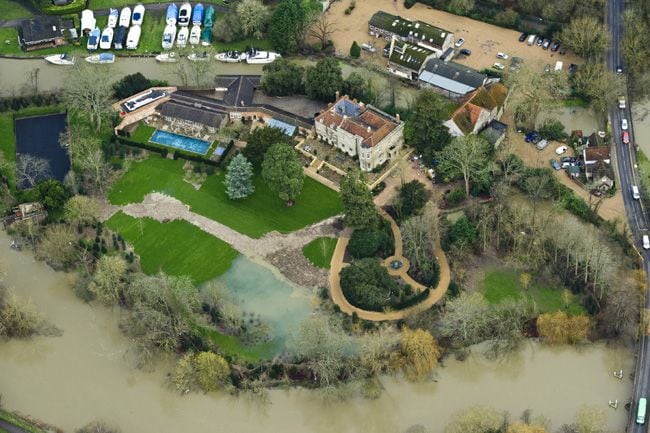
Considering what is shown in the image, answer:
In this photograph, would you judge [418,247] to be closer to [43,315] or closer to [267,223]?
[267,223]

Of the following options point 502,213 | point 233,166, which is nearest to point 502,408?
point 502,213

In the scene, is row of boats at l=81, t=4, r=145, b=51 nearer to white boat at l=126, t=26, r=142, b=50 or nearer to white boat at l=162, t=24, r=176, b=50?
white boat at l=126, t=26, r=142, b=50

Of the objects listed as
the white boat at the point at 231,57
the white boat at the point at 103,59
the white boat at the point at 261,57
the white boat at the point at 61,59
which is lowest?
the white boat at the point at 61,59

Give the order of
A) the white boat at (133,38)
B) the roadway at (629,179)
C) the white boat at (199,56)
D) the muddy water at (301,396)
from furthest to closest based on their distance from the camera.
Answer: the white boat at (133,38) < the white boat at (199,56) < the muddy water at (301,396) < the roadway at (629,179)

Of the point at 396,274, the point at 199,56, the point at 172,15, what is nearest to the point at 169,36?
the point at 172,15

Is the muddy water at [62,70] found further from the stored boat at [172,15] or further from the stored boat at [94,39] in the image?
the stored boat at [172,15]

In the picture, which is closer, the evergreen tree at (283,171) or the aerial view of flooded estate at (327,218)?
the aerial view of flooded estate at (327,218)

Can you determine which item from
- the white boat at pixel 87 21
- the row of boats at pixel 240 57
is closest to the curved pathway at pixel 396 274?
the row of boats at pixel 240 57
